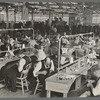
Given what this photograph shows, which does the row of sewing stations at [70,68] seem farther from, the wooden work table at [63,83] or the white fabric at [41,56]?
the white fabric at [41,56]

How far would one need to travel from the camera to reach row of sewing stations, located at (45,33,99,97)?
2184 millimetres

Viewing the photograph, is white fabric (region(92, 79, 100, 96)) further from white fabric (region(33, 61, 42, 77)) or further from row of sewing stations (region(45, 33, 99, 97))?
white fabric (region(33, 61, 42, 77))

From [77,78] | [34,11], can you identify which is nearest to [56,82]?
[77,78]

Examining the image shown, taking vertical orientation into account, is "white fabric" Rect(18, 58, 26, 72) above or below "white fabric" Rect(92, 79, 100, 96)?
above

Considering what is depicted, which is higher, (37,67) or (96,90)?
(37,67)

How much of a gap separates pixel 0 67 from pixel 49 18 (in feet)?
2.45

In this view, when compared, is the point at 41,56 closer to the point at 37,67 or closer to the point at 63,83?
the point at 37,67

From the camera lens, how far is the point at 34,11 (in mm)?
2180

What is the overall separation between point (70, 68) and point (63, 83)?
187mm

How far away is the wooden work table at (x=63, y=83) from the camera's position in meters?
2.17

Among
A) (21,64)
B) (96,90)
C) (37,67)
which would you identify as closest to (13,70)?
(21,64)

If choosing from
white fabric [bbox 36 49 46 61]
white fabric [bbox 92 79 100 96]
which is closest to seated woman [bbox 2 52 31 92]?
white fabric [bbox 36 49 46 61]

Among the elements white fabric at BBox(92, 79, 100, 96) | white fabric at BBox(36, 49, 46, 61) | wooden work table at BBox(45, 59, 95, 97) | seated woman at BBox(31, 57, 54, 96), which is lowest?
white fabric at BBox(92, 79, 100, 96)

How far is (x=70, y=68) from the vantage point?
2234 mm
